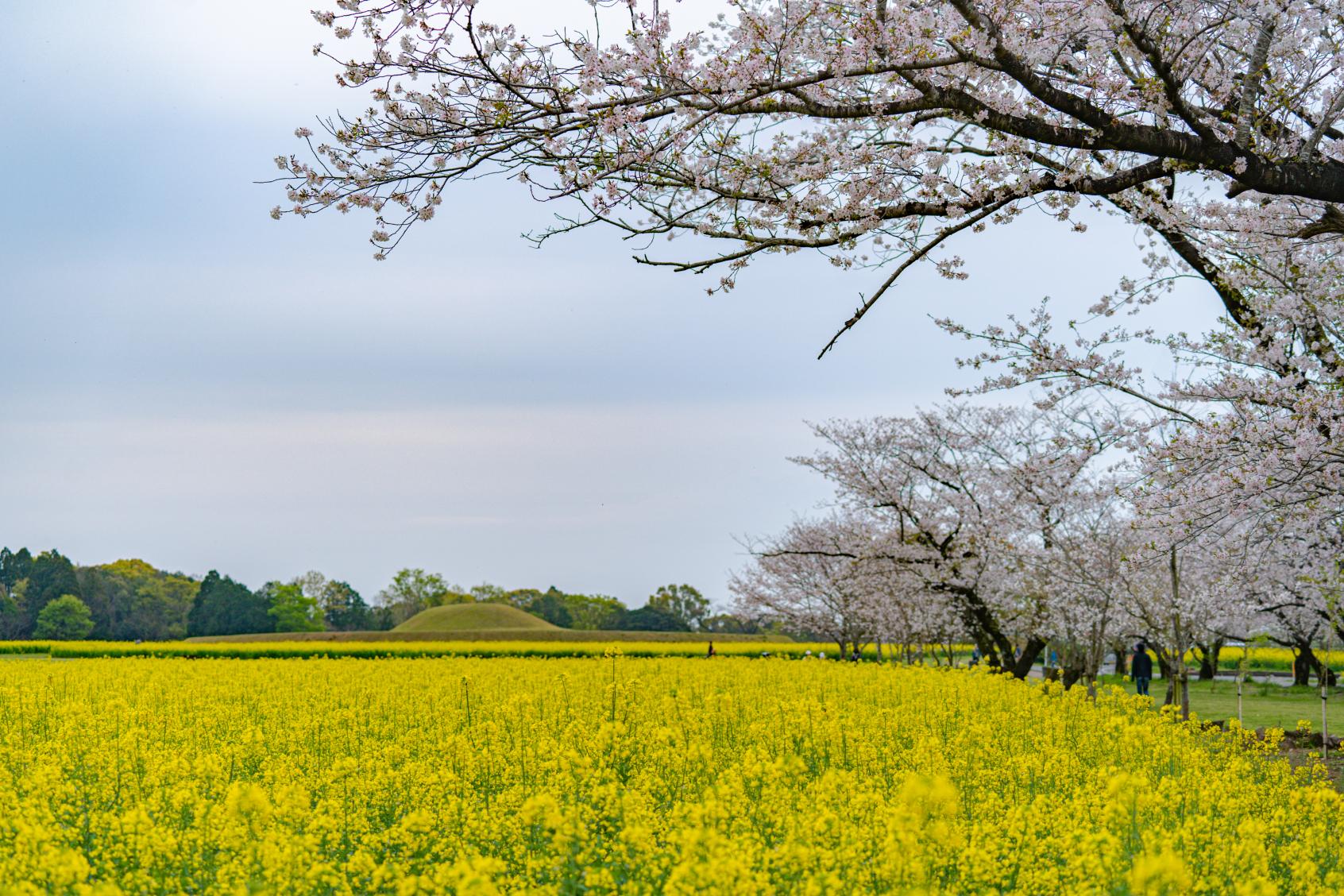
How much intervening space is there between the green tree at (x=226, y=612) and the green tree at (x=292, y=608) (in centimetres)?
357

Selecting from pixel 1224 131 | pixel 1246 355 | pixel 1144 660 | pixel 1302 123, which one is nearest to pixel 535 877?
pixel 1224 131

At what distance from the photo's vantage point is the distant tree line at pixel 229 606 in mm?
71562

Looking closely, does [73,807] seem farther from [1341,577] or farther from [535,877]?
[1341,577]

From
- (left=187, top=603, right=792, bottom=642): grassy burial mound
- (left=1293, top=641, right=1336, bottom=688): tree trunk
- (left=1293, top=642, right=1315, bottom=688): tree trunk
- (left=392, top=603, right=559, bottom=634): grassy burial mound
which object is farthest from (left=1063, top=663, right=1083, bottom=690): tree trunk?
(left=392, top=603, right=559, bottom=634): grassy burial mound

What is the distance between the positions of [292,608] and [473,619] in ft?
57.5

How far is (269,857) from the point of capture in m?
4.66

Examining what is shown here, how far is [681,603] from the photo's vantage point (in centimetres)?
7588

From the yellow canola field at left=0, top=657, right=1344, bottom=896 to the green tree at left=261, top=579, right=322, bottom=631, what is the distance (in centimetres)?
7141

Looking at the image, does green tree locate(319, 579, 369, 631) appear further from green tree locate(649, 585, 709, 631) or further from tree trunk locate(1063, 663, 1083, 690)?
tree trunk locate(1063, 663, 1083, 690)

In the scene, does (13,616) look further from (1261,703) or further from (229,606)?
(1261,703)

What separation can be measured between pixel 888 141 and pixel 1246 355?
504cm

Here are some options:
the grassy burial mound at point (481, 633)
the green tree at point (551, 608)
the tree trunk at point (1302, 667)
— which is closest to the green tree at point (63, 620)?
the grassy burial mound at point (481, 633)

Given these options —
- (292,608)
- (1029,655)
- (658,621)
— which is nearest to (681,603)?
(658,621)

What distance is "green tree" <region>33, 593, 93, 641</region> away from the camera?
225ft
